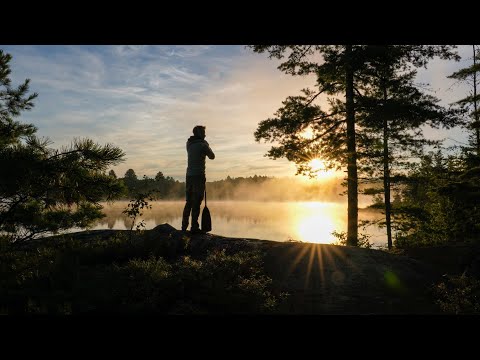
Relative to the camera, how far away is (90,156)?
19.2 feet

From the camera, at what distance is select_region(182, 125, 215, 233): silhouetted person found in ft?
29.5

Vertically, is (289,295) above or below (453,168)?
below

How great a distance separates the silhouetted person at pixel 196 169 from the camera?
8.98 meters

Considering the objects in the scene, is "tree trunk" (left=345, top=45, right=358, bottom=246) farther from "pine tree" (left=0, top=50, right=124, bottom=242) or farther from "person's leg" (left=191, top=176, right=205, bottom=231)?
"pine tree" (left=0, top=50, right=124, bottom=242)

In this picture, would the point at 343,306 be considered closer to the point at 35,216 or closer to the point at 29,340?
the point at 29,340

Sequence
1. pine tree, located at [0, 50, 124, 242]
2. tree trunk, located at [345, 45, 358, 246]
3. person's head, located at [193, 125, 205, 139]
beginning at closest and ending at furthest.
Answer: pine tree, located at [0, 50, 124, 242] → person's head, located at [193, 125, 205, 139] → tree trunk, located at [345, 45, 358, 246]

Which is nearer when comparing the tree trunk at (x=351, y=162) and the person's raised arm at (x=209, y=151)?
the person's raised arm at (x=209, y=151)

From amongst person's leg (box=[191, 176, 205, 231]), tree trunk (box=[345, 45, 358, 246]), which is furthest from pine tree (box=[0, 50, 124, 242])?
tree trunk (box=[345, 45, 358, 246])

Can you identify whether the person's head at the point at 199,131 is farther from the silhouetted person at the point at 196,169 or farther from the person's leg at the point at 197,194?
the person's leg at the point at 197,194

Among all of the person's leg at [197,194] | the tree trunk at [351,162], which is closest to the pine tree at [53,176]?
the person's leg at [197,194]

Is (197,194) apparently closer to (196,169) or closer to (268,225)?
(196,169)

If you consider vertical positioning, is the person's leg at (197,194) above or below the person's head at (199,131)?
below

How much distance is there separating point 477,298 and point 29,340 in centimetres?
665
